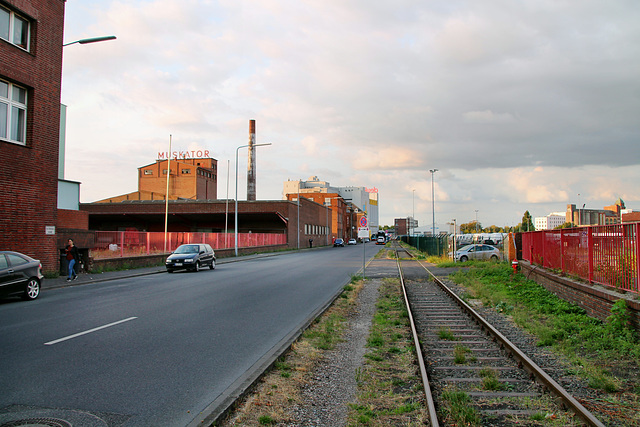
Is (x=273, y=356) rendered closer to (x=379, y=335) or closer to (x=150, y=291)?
(x=379, y=335)

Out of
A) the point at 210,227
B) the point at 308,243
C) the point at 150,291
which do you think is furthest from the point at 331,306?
the point at 308,243

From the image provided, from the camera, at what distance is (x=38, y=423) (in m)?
4.49

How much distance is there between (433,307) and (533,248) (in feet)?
27.6

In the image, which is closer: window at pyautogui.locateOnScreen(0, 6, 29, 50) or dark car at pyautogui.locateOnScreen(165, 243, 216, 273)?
window at pyautogui.locateOnScreen(0, 6, 29, 50)

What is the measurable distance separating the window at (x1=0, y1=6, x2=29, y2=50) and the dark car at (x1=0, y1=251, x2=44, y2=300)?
31.0ft

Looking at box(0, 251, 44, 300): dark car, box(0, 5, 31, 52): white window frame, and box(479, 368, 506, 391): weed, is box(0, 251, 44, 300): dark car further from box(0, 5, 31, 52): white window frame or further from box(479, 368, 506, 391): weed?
box(479, 368, 506, 391): weed

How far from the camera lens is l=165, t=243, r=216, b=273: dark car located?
2397cm

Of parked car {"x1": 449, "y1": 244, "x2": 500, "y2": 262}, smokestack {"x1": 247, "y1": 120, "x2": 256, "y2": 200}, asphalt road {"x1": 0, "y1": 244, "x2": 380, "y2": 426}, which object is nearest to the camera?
asphalt road {"x1": 0, "y1": 244, "x2": 380, "y2": 426}

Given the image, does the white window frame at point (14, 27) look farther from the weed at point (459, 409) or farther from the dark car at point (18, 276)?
the weed at point (459, 409)

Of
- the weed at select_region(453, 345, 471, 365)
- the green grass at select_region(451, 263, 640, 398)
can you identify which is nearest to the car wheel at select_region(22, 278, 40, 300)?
the weed at select_region(453, 345, 471, 365)

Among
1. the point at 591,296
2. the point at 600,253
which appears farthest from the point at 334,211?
the point at 591,296

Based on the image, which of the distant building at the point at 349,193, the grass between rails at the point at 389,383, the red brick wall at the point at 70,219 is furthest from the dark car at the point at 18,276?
the distant building at the point at 349,193

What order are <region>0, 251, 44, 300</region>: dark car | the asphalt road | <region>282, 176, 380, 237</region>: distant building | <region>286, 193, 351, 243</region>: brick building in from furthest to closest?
<region>282, 176, 380, 237</region>: distant building < <region>286, 193, 351, 243</region>: brick building < <region>0, 251, 44, 300</region>: dark car < the asphalt road

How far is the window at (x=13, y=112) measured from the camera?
1745 cm
